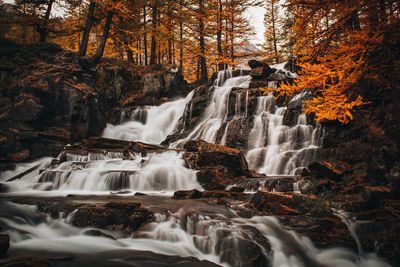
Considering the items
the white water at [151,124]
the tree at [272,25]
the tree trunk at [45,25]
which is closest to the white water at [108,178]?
the white water at [151,124]

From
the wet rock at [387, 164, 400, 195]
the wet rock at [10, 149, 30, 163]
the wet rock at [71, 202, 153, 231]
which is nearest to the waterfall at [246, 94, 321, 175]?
the wet rock at [387, 164, 400, 195]

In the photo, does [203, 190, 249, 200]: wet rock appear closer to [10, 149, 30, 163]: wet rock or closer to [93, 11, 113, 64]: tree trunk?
[10, 149, 30, 163]: wet rock

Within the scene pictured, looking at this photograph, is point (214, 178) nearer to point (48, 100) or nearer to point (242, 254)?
point (242, 254)

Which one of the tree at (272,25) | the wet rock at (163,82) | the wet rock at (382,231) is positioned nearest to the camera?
the wet rock at (382,231)

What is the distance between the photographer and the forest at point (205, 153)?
6621mm

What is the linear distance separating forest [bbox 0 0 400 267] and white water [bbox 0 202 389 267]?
0.03 meters

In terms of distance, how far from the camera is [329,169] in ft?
33.9

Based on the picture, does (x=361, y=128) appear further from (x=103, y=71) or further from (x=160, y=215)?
(x=103, y=71)

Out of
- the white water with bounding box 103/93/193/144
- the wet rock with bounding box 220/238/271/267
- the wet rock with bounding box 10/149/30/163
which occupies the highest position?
the white water with bounding box 103/93/193/144

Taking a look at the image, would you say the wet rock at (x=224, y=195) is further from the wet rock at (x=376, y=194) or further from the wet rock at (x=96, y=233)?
the wet rock at (x=96, y=233)

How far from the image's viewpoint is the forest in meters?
6.62

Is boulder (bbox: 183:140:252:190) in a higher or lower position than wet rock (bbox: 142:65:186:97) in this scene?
lower

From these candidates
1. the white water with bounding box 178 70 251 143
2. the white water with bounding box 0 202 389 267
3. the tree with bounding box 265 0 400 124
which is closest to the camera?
the white water with bounding box 0 202 389 267

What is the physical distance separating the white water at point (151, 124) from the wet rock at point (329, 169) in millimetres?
10542
